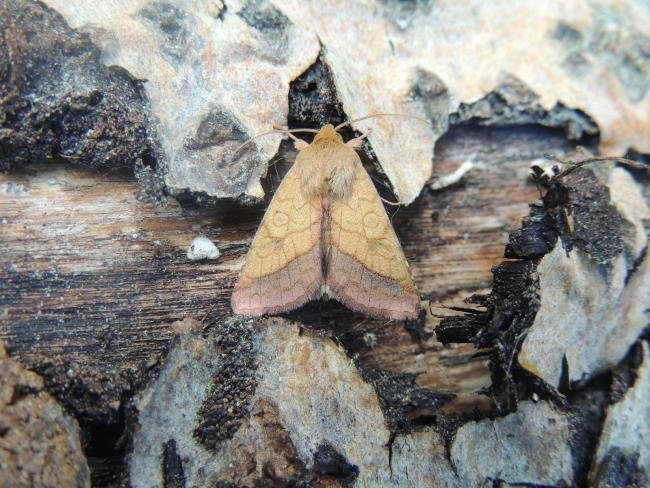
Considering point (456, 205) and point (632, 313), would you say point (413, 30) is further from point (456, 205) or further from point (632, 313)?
point (632, 313)

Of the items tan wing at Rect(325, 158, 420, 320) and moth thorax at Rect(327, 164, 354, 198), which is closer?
tan wing at Rect(325, 158, 420, 320)

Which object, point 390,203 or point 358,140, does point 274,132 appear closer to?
point 358,140

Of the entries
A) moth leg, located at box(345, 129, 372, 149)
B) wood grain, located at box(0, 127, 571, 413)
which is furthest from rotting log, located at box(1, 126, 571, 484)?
moth leg, located at box(345, 129, 372, 149)

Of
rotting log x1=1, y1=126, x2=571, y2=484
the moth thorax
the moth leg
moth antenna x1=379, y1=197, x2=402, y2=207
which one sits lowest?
rotting log x1=1, y1=126, x2=571, y2=484

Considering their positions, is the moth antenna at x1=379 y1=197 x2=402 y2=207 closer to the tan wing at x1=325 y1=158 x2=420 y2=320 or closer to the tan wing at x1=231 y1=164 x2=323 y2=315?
the tan wing at x1=325 y1=158 x2=420 y2=320

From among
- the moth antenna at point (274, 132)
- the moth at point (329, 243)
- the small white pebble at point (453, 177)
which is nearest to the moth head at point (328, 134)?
the moth at point (329, 243)

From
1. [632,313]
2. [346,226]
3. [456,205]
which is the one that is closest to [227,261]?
[346,226]

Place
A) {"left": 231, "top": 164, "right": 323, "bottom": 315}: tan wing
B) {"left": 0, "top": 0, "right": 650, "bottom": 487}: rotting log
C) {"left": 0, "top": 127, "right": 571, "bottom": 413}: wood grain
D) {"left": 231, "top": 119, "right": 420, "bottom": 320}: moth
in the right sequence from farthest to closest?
{"left": 231, "top": 119, "right": 420, "bottom": 320}: moth < {"left": 231, "top": 164, "right": 323, "bottom": 315}: tan wing < {"left": 0, "top": 127, "right": 571, "bottom": 413}: wood grain < {"left": 0, "top": 0, "right": 650, "bottom": 487}: rotting log

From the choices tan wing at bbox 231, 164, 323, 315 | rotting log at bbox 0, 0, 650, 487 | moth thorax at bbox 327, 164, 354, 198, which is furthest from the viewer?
moth thorax at bbox 327, 164, 354, 198
